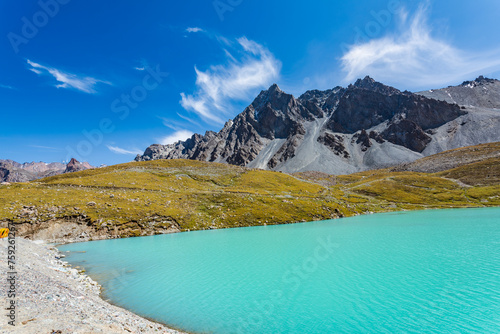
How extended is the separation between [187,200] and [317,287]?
6427 centimetres

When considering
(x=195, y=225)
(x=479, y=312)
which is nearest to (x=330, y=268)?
(x=479, y=312)

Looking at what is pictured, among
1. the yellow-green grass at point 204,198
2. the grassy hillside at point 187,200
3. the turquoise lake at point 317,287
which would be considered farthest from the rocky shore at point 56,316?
the yellow-green grass at point 204,198

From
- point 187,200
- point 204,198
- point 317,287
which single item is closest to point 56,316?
point 317,287

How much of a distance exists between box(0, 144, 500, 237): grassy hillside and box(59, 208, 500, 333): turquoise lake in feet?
84.9

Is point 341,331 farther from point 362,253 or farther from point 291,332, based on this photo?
point 362,253

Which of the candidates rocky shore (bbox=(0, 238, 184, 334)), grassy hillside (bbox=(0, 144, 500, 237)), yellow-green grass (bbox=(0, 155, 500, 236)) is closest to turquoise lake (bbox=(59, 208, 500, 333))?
rocky shore (bbox=(0, 238, 184, 334))

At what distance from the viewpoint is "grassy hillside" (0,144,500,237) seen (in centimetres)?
5784

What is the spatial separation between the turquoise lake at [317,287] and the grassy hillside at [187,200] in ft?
84.9

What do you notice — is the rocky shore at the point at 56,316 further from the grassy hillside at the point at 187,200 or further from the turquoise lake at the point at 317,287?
the grassy hillside at the point at 187,200

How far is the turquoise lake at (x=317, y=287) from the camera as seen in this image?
48.2ft

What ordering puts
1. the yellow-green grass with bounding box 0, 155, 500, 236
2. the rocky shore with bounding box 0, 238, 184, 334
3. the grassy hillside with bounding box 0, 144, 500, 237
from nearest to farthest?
the rocky shore with bounding box 0, 238, 184, 334
the grassy hillside with bounding box 0, 144, 500, 237
the yellow-green grass with bounding box 0, 155, 500, 236

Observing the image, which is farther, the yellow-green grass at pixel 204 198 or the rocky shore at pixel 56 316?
the yellow-green grass at pixel 204 198

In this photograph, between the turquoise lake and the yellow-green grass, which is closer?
the turquoise lake

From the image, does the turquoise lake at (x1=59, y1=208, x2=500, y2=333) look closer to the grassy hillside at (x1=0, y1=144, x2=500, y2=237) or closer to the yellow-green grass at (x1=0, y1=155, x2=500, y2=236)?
the grassy hillside at (x1=0, y1=144, x2=500, y2=237)
